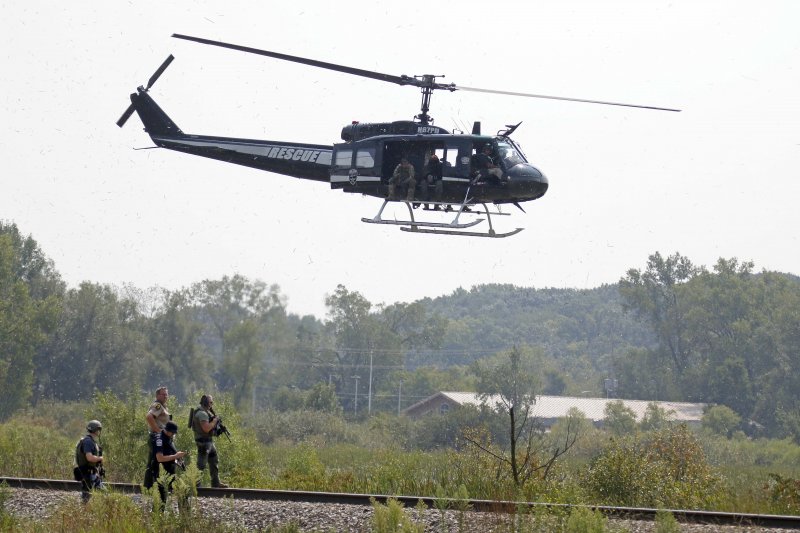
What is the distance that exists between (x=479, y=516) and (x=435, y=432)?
44096mm

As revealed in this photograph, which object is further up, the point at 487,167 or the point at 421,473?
the point at 487,167

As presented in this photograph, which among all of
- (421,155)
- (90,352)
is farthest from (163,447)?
(90,352)

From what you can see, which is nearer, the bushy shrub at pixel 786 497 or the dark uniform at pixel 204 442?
the bushy shrub at pixel 786 497

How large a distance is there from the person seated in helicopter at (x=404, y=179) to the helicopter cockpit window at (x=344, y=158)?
1.15m

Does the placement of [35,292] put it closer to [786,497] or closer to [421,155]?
[421,155]

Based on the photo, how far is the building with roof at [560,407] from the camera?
69.9 metres

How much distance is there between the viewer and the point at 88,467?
1468 cm

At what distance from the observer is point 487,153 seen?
2202cm

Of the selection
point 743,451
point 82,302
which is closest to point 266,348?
point 82,302

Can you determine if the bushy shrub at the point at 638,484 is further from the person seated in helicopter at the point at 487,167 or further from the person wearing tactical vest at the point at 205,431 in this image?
the person wearing tactical vest at the point at 205,431

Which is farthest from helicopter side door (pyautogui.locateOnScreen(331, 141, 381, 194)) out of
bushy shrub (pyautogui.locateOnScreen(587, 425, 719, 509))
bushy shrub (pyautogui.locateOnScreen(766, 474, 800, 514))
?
bushy shrub (pyautogui.locateOnScreen(766, 474, 800, 514))

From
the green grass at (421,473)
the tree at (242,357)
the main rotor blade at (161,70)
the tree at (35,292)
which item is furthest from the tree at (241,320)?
the main rotor blade at (161,70)

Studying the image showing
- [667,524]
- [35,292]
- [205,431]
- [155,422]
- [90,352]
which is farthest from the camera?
[35,292]

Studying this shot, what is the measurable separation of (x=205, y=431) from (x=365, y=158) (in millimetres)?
8351
